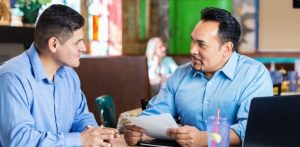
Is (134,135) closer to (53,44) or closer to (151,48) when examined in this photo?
(53,44)

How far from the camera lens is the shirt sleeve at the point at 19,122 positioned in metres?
1.69

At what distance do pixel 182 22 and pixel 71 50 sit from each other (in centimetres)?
507

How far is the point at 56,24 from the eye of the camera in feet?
6.14

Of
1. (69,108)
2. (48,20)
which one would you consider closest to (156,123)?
(69,108)

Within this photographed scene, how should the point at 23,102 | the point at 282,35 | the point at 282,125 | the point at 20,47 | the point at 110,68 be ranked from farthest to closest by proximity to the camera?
1. the point at 282,35
2. the point at 110,68
3. the point at 20,47
4. the point at 23,102
5. the point at 282,125

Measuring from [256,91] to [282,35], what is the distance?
4.61m

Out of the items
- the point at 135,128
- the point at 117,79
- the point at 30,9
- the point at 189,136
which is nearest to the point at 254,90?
the point at 189,136

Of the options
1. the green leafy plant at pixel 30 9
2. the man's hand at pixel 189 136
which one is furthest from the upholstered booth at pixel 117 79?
the man's hand at pixel 189 136

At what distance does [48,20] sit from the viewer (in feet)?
6.10

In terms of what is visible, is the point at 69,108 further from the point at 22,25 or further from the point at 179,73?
the point at 22,25

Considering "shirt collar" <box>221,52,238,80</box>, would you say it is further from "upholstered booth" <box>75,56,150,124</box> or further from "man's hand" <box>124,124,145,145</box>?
"upholstered booth" <box>75,56,150,124</box>

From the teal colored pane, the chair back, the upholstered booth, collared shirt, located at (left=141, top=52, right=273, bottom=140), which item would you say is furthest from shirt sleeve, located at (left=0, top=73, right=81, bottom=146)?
the teal colored pane

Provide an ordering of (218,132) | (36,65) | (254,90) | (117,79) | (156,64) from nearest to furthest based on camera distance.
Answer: (218,132), (36,65), (254,90), (117,79), (156,64)

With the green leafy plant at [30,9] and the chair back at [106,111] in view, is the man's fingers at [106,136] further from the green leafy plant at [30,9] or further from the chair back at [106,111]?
the green leafy plant at [30,9]
